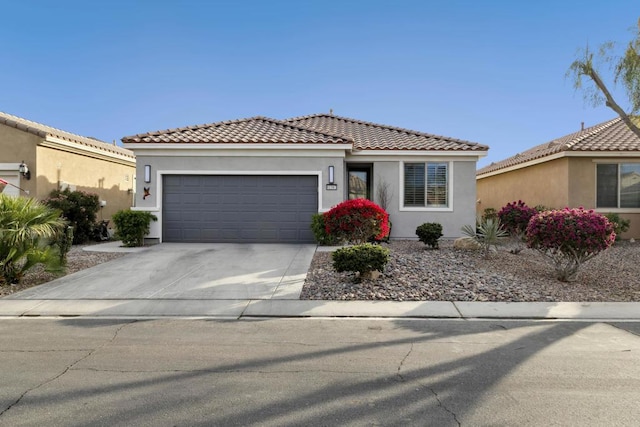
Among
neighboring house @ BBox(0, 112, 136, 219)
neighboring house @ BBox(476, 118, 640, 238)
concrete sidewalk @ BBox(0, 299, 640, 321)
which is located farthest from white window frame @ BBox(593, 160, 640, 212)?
neighboring house @ BBox(0, 112, 136, 219)

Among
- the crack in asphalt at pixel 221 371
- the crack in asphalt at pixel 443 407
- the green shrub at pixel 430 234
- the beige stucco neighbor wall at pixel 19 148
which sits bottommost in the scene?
the crack in asphalt at pixel 221 371

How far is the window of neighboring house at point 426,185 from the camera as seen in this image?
16.0 meters

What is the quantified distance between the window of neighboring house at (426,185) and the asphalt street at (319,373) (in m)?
9.61

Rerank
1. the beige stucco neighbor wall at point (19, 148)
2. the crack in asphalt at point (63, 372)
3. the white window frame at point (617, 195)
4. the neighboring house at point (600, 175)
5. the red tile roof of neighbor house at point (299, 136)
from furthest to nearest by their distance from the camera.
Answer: the white window frame at point (617, 195) < the neighboring house at point (600, 175) < the beige stucco neighbor wall at point (19, 148) < the red tile roof of neighbor house at point (299, 136) < the crack in asphalt at point (63, 372)

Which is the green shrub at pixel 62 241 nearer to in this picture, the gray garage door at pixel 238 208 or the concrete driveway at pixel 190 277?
the concrete driveway at pixel 190 277

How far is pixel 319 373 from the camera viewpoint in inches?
181

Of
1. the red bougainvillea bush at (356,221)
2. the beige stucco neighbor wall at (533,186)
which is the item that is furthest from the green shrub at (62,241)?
the beige stucco neighbor wall at (533,186)

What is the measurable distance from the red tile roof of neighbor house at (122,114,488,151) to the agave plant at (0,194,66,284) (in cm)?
563

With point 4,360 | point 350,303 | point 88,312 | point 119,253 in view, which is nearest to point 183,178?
point 119,253

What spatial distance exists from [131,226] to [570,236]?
40.1ft

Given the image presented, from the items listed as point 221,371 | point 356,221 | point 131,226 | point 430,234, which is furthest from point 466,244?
point 131,226

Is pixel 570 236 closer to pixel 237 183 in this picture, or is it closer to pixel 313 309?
pixel 313 309

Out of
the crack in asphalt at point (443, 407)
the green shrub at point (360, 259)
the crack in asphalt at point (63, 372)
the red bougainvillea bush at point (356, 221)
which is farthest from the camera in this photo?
the red bougainvillea bush at point (356, 221)

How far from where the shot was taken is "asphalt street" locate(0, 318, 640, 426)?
3662 millimetres
